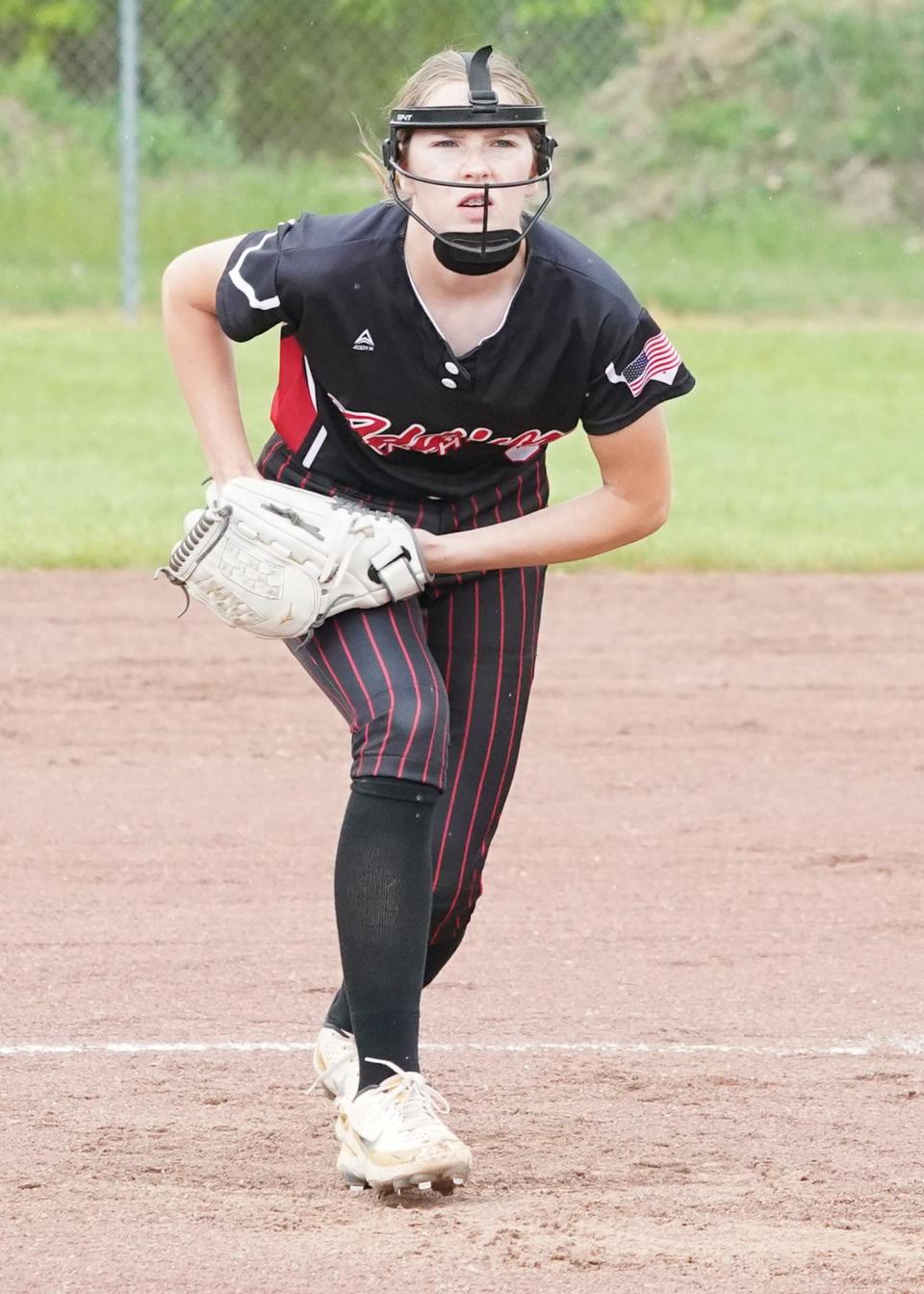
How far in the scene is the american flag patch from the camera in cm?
284

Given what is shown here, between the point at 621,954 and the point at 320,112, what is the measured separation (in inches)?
424

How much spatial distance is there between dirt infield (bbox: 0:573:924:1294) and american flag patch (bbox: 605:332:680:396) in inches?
44.9

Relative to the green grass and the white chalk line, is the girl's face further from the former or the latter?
the green grass

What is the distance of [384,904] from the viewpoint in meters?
2.75

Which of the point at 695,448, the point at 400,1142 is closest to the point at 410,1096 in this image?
the point at 400,1142

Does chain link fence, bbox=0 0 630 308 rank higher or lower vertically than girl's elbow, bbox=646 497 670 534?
higher

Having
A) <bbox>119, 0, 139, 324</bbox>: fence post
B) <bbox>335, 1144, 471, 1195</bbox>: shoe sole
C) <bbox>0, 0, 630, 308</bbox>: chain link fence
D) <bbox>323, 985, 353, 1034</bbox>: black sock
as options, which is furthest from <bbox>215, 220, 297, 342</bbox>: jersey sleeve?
<bbox>0, 0, 630, 308</bbox>: chain link fence

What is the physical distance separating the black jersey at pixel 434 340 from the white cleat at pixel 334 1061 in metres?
0.94

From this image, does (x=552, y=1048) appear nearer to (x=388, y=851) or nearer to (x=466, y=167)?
(x=388, y=851)

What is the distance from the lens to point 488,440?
295 cm

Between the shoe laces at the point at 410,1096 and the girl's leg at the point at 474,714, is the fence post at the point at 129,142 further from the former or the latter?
the shoe laces at the point at 410,1096

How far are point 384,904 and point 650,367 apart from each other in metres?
0.84

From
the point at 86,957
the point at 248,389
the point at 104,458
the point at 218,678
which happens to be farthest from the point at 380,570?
the point at 248,389

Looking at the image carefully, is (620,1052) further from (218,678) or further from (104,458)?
(104,458)
